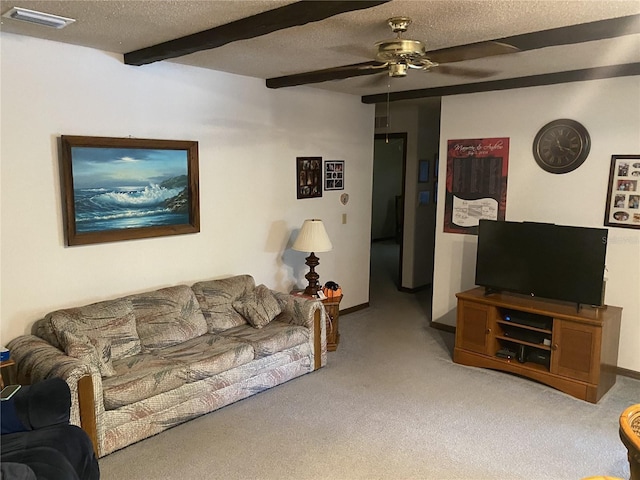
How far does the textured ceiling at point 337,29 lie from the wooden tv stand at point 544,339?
5.98ft

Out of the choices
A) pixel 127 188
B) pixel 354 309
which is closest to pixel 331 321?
pixel 354 309

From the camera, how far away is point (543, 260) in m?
4.00

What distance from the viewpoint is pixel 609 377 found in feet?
12.7

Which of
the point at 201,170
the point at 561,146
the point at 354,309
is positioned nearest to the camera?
the point at 201,170

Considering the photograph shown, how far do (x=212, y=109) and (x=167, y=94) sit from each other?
42cm

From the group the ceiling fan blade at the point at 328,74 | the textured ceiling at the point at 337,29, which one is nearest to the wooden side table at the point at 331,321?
the ceiling fan blade at the point at 328,74

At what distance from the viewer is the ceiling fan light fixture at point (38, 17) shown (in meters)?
2.58

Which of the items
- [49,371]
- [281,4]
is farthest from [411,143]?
[49,371]

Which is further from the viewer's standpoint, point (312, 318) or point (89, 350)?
point (312, 318)

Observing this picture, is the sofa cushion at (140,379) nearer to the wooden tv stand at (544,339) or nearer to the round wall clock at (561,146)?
the wooden tv stand at (544,339)

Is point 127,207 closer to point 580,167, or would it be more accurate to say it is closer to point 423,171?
point 580,167

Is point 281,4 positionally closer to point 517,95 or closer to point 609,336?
point 517,95

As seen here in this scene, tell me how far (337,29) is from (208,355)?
221 centimetres

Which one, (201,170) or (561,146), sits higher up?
(561,146)
